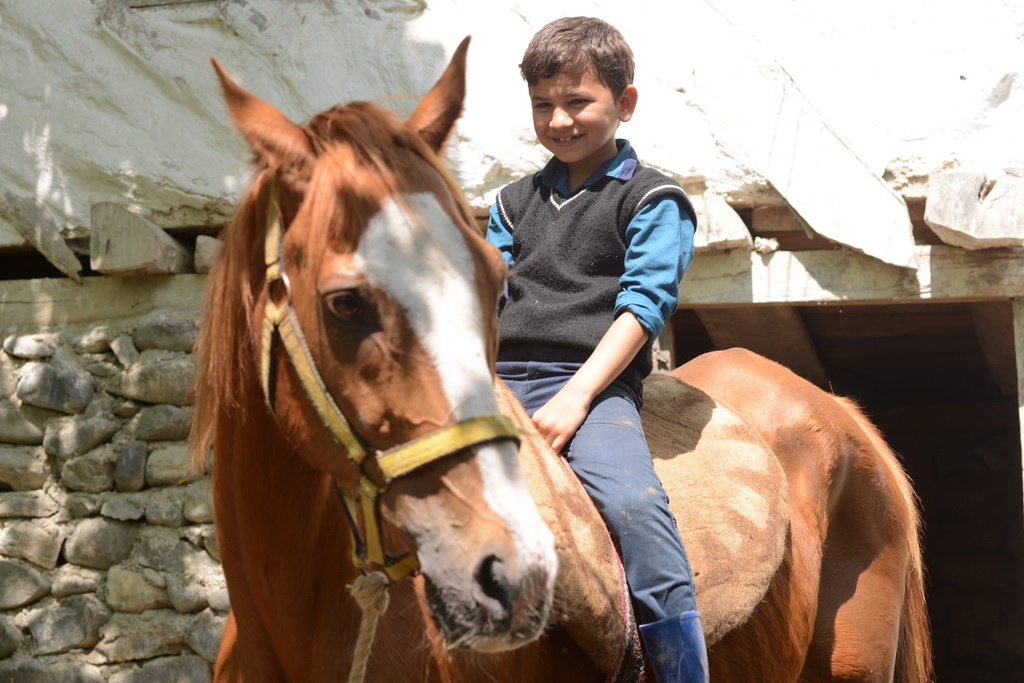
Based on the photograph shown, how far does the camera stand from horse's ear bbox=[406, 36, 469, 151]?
1.73 meters

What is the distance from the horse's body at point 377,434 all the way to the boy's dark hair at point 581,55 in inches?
30.2

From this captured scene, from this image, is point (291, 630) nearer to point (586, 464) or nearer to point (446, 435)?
point (446, 435)

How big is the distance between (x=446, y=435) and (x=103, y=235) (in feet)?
9.57

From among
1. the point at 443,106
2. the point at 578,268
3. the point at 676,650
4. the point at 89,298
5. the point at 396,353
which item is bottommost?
the point at 676,650

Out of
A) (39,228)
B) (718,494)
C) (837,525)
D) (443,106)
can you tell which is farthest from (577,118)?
(39,228)

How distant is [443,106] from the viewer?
1750 mm

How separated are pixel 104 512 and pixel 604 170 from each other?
2490mm

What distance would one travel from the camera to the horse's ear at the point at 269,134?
5.01 feet

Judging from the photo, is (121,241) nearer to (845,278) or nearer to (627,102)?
(627,102)

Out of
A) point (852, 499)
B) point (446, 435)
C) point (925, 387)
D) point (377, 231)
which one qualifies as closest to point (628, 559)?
point (446, 435)

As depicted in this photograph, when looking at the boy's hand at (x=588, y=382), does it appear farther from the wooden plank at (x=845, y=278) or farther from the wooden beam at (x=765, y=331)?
the wooden beam at (x=765, y=331)

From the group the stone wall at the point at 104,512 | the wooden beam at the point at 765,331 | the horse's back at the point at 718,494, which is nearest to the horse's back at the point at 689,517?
the horse's back at the point at 718,494

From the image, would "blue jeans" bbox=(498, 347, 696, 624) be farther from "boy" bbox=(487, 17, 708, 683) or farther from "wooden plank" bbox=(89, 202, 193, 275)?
"wooden plank" bbox=(89, 202, 193, 275)

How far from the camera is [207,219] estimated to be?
13.1ft
